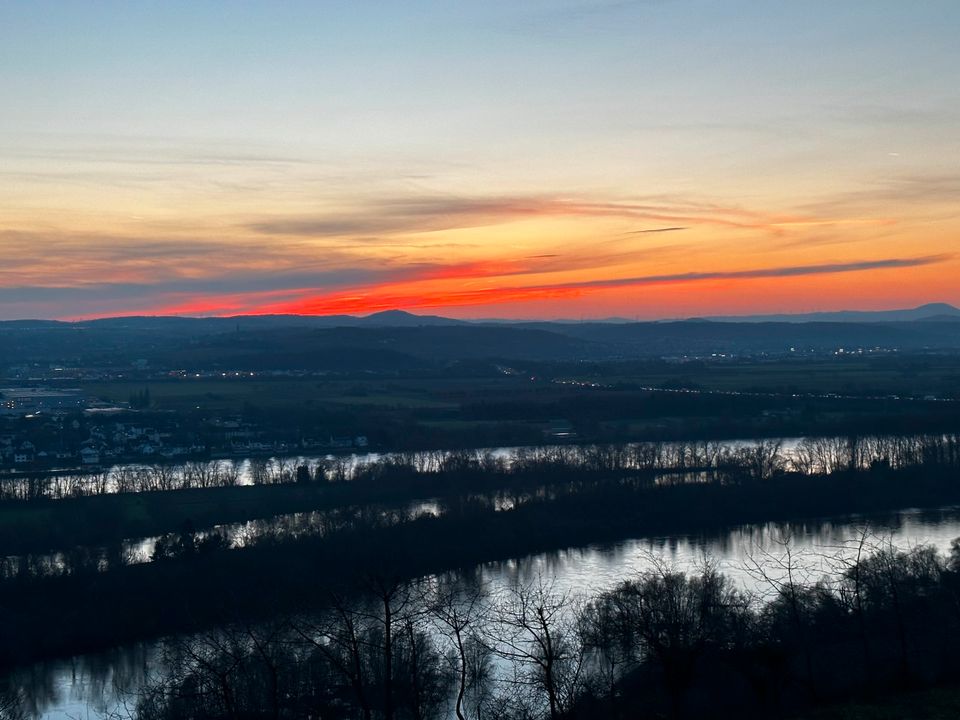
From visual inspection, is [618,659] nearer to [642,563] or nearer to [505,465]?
[642,563]

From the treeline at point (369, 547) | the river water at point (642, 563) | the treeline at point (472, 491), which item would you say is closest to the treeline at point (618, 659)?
the river water at point (642, 563)

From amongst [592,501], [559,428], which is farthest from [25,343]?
[592,501]

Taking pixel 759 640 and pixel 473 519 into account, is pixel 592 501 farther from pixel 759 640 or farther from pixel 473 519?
pixel 759 640

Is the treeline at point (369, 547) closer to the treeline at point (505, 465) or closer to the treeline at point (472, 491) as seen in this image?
the treeline at point (472, 491)

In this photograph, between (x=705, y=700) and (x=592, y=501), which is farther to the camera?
(x=592, y=501)

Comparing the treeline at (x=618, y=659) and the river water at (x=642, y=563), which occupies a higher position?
the treeline at (x=618, y=659)

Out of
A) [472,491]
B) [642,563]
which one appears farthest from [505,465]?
[642,563]

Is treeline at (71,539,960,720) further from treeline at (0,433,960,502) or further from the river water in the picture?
treeline at (0,433,960,502)
